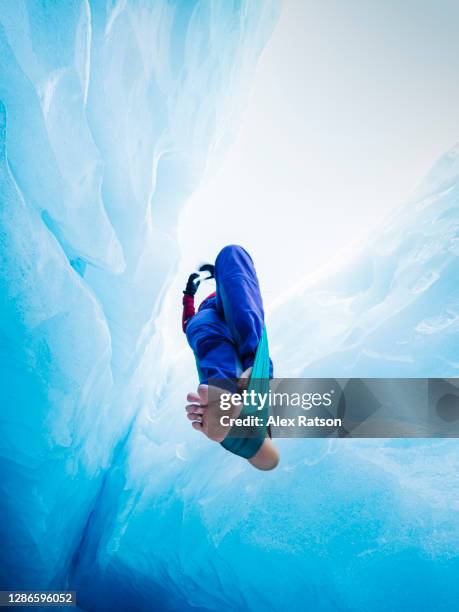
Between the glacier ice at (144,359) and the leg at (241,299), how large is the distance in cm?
90

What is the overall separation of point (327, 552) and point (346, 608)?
257 millimetres

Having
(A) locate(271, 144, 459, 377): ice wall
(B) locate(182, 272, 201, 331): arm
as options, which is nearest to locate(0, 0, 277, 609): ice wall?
(B) locate(182, 272, 201, 331): arm

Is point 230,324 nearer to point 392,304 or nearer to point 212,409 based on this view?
point 212,409

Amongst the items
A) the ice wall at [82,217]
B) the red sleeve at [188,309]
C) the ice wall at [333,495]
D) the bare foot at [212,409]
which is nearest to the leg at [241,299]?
the bare foot at [212,409]

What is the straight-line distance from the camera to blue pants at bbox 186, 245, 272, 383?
99 centimetres

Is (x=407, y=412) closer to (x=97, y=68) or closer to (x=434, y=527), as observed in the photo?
(x=434, y=527)

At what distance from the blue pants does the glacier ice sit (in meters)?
0.89

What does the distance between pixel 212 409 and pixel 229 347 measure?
19 cm

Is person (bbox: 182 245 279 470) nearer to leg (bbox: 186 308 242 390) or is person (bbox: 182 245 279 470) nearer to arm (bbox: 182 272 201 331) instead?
leg (bbox: 186 308 242 390)

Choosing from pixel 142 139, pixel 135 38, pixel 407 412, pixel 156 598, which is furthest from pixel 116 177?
pixel 156 598

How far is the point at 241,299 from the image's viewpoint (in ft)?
3.39

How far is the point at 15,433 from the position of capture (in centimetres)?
193

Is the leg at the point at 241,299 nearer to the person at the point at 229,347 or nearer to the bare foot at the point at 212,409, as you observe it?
the person at the point at 229,347

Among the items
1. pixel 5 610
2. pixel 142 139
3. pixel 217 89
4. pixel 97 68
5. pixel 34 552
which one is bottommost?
pixel 5 610
